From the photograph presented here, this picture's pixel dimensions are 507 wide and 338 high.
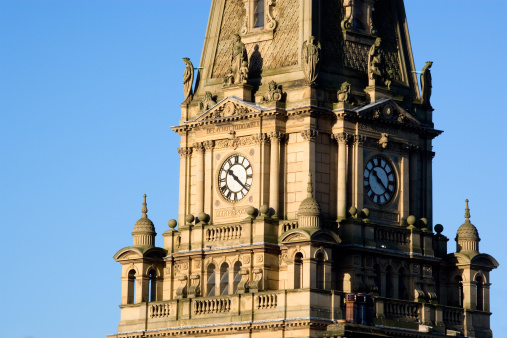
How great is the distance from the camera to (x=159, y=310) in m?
111

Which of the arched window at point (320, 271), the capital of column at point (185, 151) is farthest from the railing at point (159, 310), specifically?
the arched window at point (320, 271)

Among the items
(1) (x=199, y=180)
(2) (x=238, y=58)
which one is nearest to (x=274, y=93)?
(2) (x=238, y=58)

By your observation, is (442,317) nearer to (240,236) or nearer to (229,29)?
(240,236)

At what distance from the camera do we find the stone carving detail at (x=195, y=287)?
111m

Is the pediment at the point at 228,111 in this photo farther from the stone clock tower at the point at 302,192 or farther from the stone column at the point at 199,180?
the stone column at the point at 199,180

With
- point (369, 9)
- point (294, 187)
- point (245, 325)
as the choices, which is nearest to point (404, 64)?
point (369, 9)

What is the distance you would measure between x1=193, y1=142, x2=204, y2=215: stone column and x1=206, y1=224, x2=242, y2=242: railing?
1791mm

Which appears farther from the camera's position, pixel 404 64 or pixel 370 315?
pixel 404 64

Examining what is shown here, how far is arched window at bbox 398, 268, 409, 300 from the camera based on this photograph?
111 meters

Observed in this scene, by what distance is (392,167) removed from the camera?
11238cm

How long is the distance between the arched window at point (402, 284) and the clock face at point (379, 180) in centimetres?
385

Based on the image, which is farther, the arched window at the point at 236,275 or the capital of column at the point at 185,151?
the capital of column at the point at 185,151

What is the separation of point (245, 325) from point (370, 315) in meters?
6.34

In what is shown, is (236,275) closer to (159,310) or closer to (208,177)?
(159,310)
